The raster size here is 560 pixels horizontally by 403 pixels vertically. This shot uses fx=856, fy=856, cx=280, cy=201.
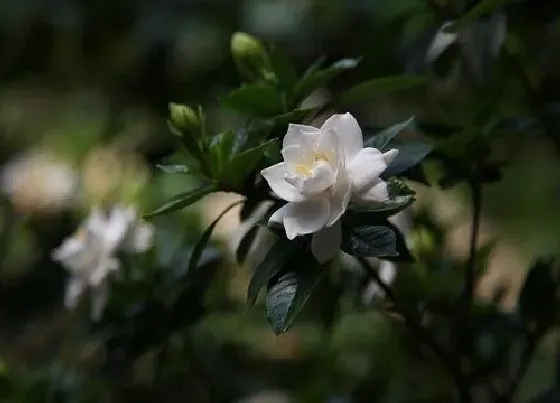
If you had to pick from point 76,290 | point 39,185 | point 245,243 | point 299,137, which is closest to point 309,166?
point 299,137

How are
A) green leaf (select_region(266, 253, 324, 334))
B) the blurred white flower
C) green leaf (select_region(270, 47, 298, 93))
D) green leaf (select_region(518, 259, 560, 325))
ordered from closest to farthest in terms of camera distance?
green leaf (select_region(266, 253, 324, 334)), green leaf (select_region(270, 47, 298, 93)), green leaf (select_region(518, 259, 560, 325)), the blurred white flower

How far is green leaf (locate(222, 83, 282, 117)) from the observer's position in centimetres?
60

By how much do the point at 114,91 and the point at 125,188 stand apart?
1.80 ft

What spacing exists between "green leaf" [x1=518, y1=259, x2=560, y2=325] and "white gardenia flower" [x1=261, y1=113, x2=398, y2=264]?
0.27 metres

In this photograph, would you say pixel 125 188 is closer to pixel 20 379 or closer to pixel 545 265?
pixel 20 379

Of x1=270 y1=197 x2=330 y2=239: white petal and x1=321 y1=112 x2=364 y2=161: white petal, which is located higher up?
x1=321 y1=112 x2=364 y2=161: white petal

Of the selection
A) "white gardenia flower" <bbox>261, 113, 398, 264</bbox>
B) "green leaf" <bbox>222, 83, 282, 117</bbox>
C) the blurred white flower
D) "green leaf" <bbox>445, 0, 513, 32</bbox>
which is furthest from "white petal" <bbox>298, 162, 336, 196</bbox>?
the blurred white flower

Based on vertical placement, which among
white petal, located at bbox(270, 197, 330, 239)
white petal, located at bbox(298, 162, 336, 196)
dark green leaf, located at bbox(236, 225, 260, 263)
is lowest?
dark green leaf, located at bbox(236, 225, 260, 263)

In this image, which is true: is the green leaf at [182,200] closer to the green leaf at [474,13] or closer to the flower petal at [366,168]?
the flower petal at [366,168]

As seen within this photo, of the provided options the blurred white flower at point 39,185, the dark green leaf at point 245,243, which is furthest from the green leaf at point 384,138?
the blurred white flower at point 39,185

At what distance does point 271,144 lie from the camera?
0.57 m

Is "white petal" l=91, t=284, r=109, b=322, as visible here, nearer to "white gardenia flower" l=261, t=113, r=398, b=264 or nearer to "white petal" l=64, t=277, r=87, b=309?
"white petal" l=64, t=277, r=87, b=309

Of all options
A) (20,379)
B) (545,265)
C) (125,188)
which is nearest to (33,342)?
(125,188)

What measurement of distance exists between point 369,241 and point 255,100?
0.49 feet
